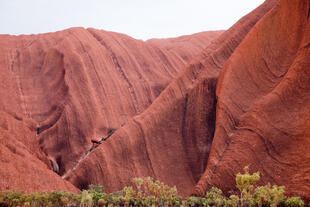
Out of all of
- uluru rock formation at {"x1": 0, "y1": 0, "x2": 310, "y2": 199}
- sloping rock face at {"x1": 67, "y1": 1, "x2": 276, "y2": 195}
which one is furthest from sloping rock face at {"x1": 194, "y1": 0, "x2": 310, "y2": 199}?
sloping rock face at {"x1": 67, "y1": 1, "x2": 276, "y2": 195}

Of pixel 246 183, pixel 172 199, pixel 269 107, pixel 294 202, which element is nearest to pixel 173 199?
pixel 172 199

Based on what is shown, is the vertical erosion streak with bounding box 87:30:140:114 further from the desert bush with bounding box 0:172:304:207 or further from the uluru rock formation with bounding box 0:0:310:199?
the desert bush with bounding box 0:172:304:207

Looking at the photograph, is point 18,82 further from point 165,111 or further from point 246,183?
point 246,183

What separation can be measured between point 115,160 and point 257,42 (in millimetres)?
10869

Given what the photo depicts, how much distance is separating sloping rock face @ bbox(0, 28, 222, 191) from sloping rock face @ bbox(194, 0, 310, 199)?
908 cm

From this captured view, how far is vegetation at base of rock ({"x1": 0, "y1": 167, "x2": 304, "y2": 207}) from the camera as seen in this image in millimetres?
10664

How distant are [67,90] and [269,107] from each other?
1571 cm

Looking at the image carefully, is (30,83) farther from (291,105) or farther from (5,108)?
(291,105)

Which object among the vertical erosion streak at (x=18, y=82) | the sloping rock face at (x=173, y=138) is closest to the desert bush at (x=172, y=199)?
the sloping rock face at (x=173, y=138)

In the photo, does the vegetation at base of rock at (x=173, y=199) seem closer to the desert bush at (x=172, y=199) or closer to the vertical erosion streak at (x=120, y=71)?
the desert bush at (x=172, y=199)

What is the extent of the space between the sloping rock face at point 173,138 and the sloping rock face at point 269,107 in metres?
1.94

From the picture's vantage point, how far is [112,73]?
988 inches

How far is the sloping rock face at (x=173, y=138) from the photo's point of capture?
1605cm

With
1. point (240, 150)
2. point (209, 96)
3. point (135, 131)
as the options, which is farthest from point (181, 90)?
point (240, 150)
